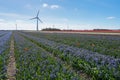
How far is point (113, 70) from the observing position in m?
9.06

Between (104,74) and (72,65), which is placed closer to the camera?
(104,74)

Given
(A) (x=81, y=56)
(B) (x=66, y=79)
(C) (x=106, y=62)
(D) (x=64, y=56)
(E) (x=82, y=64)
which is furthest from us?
(D) (x=64, y=56)

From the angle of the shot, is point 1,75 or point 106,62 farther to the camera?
point 106,62

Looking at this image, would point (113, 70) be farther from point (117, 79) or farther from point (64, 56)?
point (64, 56)

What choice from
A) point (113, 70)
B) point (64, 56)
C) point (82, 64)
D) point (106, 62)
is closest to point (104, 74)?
point (113, 70)

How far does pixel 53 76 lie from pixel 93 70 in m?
2.42

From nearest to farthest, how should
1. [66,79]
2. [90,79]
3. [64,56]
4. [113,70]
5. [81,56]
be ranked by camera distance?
[66,79], [113,70], [90,79], [81,56], [64,56]

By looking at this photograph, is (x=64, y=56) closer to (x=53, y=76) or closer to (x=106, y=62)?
(x=106, y=62)

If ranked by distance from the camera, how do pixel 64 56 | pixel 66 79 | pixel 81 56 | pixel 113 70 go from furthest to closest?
pixel 64 56 < pixel 81 56 < pixel 113 70 < pixel 66 79

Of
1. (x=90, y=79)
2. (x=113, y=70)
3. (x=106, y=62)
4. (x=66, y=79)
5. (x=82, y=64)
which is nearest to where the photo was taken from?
(x=66, y=79)

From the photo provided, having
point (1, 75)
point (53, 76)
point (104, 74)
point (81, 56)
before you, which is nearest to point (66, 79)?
point (53, 76)

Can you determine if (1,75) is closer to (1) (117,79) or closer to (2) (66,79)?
(2) (66,79)

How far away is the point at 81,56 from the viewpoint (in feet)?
44.5

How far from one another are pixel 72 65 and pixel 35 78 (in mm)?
4598
